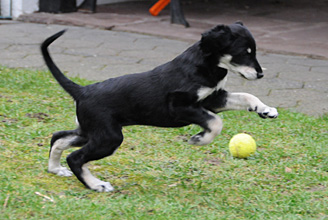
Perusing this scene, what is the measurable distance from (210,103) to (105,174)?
0.95 meters

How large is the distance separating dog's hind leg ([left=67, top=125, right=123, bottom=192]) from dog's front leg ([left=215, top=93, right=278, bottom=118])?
0.70 meters

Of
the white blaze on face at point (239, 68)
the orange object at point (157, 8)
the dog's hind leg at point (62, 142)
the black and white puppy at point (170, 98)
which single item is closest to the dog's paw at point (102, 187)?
the black and white puppy at point (170, 98)

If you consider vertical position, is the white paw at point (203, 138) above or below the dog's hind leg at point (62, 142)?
above

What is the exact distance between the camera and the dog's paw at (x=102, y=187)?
11.6 ft

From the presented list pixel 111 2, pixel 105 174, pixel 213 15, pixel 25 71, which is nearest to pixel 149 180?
pixel 105 174

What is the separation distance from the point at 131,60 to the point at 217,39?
4.36 m

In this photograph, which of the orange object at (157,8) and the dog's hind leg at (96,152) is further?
the orange object at (157,8)

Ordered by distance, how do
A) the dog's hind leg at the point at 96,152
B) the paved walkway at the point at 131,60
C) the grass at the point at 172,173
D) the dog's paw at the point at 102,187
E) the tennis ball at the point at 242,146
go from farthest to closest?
the paved walkway at the point at 131,60 < the tennis ball at the point at 242,146 < the dog's paw at the point at 102,187 < the dog's hind leg at the point at 96,152 < the grass at the point at 172,173

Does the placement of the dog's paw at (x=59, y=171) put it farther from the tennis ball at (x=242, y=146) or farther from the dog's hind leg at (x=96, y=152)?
the tennis ball at (x=242, y=146)

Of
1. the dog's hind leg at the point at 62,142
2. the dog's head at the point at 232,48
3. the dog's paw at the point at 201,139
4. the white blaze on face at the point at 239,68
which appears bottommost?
the dog's hind leg at the point at 62,142

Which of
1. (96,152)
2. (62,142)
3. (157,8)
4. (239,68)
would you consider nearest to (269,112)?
(239,68)

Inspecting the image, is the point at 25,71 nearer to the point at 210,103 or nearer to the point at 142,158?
the point at 142,158

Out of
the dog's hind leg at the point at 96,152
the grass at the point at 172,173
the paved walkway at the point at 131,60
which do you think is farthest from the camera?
the paved walkway at the point at 131,60

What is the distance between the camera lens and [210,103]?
3.54 meters
